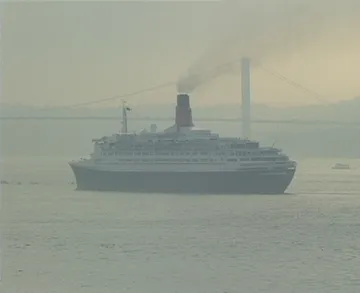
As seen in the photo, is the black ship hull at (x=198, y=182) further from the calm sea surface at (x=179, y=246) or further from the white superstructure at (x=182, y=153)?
the calm sea surface at (x=179, y=246)

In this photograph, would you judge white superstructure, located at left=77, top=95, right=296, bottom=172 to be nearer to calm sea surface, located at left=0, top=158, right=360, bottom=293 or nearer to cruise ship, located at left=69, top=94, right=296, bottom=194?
cruise ship, located at left=69, top=94, right=296, bottom=194

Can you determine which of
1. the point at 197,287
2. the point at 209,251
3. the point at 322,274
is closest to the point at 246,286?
the point at 197,287

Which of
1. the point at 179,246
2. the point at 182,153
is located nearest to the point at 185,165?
the point at 182,153

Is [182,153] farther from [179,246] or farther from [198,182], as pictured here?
[179,246]

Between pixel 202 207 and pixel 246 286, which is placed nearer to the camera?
pixel 246 286

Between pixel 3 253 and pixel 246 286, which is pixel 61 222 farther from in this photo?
pixel 246 286

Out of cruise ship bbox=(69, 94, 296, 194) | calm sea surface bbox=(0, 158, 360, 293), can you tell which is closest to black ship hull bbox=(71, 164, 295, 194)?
cruise ship bbox=(69, 94, 296, 194)

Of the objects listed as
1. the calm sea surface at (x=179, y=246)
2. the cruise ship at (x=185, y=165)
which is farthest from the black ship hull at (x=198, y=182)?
the calm sea surface at (x=179, y=246)
